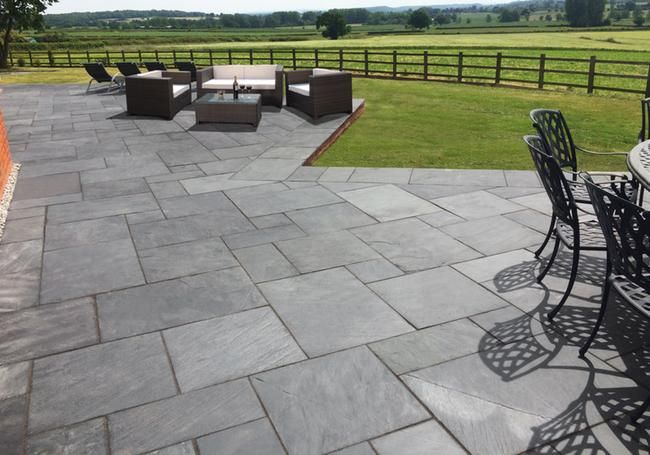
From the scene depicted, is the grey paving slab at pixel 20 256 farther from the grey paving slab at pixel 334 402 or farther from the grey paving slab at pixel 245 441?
the grey paving slab at pixel 245 441

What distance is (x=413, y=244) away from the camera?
4121mm

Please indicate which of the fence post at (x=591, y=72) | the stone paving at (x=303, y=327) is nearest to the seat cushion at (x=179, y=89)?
the stone paving at (x=303, y=327)

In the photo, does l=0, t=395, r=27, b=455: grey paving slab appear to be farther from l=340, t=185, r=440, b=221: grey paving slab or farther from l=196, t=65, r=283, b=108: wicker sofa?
l=196, t=65, r=283, b=108: wicker sofa

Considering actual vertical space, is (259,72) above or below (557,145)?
above

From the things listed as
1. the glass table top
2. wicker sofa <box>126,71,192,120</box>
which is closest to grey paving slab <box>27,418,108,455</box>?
the glass table top

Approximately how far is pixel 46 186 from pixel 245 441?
179 inches

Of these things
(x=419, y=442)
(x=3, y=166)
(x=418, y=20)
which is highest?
(x=418, y=20)

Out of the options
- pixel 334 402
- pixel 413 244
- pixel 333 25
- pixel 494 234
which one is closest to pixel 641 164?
pixel 494 234

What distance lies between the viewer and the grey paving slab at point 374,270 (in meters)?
3.61

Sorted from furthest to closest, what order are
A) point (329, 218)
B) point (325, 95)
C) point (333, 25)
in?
point (333, 25) < point (325, 95) < point (329, 218)

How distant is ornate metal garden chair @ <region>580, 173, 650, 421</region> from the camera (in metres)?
2.16

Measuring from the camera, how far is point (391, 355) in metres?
2.76

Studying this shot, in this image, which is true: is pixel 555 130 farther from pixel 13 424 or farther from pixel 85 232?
pixel 13 424

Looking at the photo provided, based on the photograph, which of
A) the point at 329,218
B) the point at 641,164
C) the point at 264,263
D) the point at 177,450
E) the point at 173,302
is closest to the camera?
the point at 177,450
